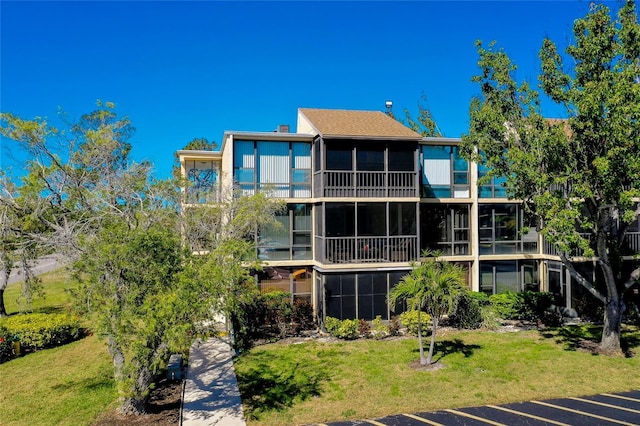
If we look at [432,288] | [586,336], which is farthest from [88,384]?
[586,336]

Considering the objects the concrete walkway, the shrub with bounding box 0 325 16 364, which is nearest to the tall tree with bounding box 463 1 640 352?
the concrete walkway

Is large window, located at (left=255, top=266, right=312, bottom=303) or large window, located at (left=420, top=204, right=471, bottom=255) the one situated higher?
large window, located at (left=420, top=204, right=471, bottom=255)

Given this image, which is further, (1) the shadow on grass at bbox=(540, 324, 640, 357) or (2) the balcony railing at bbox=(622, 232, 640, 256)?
(2) the balcony railing at bbox=(622, 232, 640, 256)

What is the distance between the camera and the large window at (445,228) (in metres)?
22.2

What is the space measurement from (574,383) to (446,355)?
3965 mm

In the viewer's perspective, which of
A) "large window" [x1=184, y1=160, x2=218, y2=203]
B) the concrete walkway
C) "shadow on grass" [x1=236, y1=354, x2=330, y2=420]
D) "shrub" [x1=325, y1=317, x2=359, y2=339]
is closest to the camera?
the concrete walkway

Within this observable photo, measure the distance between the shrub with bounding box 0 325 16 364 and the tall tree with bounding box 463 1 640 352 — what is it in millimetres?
18794

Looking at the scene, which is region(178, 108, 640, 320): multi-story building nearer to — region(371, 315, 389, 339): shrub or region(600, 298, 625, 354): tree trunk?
region(371, 315, 389, 339): shrub

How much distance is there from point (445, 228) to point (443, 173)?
277 centimetres

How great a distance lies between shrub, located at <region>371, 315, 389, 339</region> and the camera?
18.0 meters

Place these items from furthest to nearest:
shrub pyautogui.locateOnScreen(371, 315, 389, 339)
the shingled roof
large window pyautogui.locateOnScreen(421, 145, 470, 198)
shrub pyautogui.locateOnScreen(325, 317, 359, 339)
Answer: large window pyautogui.locateOnScreen(421, 145, 470, 198) → the shingled roof → shrub pyautogui.locateOnScreen(371, 315, 389, 339) → shrub pyautogui.locateOnScreen(325, 317, 359, 339)

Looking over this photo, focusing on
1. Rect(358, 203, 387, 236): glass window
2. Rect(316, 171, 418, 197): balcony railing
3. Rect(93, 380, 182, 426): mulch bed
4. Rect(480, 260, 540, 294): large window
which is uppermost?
Rect(316, 171, 418, 197): balcony railing

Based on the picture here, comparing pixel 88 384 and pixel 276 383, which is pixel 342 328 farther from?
pixel 88 384

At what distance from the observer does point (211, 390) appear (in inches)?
509
